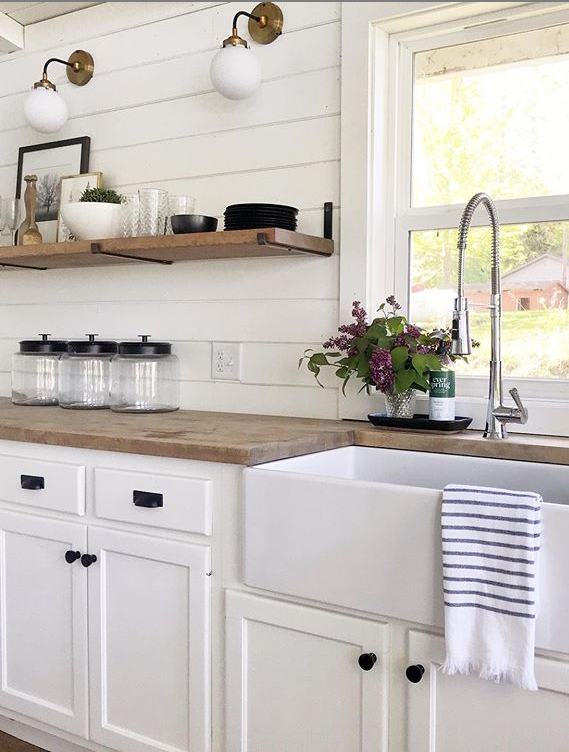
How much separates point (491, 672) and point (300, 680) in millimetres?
423

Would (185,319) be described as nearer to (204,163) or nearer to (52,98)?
(204,163)

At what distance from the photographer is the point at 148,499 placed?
1.73m

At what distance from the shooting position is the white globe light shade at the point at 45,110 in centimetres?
267

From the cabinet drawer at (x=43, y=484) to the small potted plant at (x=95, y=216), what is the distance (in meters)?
0.79

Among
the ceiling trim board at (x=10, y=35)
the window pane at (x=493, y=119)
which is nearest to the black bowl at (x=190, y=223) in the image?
the window pane at (x=493, y=119)

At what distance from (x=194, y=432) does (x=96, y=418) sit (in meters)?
0.45

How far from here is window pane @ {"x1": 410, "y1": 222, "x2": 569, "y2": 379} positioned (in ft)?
6.68

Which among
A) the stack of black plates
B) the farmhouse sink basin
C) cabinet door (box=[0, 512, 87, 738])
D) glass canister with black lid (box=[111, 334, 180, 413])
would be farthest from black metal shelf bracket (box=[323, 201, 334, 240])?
cabinet door (box=[0, 512, 87, 738])

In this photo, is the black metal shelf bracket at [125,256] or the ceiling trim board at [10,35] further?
the ceiling trim board at [10,35]

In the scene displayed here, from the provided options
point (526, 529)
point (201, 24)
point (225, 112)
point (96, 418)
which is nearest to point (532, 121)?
point (225, 112)

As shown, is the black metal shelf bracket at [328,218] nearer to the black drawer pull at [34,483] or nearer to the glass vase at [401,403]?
the glass vase at [401,403]

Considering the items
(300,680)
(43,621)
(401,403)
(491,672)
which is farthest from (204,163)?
(491,672)

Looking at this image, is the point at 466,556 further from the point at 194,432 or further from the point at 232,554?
the point at 194,432

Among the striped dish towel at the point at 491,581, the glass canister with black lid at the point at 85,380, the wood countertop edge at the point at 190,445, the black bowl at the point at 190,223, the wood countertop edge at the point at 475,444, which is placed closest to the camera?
the striped dish towel at the point at 491,581
